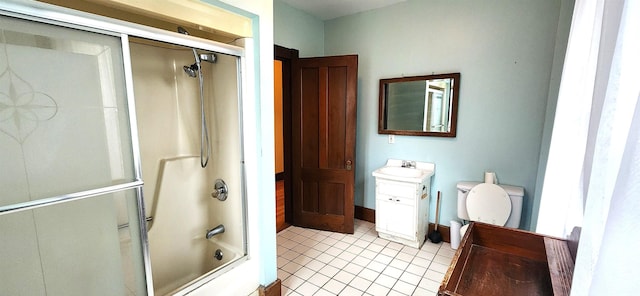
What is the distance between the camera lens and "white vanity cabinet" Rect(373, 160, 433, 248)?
2553 mm

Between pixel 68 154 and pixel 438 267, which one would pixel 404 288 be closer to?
pixel 438 267

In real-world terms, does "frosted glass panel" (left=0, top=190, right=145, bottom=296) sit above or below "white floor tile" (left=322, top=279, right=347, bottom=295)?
above

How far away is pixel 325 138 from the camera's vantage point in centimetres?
295

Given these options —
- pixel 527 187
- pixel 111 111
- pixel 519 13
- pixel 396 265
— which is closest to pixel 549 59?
pixel 519 13

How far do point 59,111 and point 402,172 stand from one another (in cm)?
270

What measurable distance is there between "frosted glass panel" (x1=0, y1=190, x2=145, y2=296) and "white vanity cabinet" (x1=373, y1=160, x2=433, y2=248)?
2.12 meters

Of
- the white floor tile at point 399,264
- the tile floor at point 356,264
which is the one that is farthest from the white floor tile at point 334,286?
the white floor tile at point 399,264

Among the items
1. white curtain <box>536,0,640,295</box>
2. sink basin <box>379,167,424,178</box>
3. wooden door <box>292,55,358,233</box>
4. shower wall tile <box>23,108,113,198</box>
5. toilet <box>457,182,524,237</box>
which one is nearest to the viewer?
white curtain <box>536,0,640,295</box>

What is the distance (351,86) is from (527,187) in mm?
1895

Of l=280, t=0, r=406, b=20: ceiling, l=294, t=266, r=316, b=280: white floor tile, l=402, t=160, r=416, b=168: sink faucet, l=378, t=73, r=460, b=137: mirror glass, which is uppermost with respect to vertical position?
l=280, t=0, r=406, b=20: ceiling

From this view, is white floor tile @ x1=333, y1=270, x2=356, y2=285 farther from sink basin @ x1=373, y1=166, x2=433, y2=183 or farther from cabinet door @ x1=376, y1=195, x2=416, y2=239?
sink basin @ x1=373, y1=166, x2=433, y2=183

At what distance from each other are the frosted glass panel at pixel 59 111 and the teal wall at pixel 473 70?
1.93 meters

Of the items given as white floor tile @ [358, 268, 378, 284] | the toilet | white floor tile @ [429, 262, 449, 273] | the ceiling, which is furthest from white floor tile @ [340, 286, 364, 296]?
the ceiling

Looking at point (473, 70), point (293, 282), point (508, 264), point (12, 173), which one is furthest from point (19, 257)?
point (473, 70)
